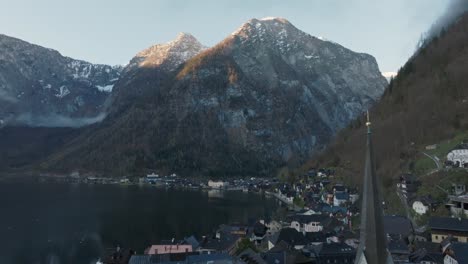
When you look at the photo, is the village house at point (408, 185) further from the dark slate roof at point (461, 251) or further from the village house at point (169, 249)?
the village house at point (169, 249)

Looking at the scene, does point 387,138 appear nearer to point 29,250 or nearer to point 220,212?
point 220,212

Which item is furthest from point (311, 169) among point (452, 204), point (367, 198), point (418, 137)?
point (367, 198)

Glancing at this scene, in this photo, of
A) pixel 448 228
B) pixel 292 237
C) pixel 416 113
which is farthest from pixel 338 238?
pixel 416 113

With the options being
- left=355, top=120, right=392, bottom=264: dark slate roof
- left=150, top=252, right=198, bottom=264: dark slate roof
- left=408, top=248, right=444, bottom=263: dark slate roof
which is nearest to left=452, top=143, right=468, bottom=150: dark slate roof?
left=408, top=248, right=444, bottom=263: dark slate roof

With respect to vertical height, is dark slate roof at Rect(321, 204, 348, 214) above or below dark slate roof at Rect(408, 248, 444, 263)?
above

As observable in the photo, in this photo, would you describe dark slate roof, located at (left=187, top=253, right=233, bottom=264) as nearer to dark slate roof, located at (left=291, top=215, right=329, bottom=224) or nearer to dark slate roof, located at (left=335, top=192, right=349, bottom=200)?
dark slate roof, located at (left=291, top=215, right=329, bottom=224)

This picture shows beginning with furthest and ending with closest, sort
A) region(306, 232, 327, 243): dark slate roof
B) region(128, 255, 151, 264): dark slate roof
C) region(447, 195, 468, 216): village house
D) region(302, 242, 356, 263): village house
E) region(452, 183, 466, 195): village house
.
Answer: region(452, 183, 466, 195): village house, region(306, 232, 327, 243): dark slate roof, region(447, 195, 468, 216): village house, region(302, 242, 356, 263): village house, region(128, 255, 151, 264): dark slate roof
